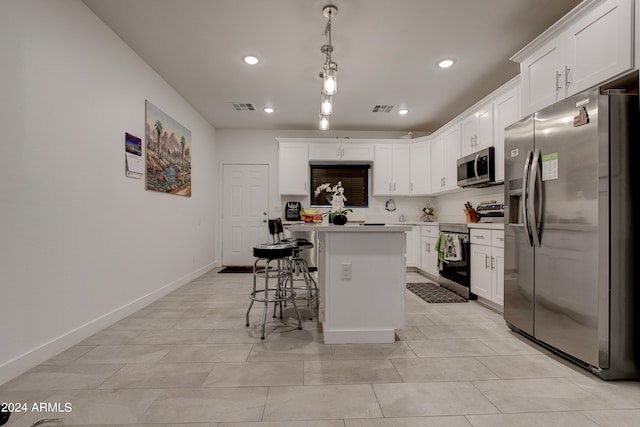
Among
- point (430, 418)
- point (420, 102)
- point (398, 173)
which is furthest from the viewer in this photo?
point (398, 173)

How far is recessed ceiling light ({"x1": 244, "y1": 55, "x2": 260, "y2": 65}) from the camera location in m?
3.30

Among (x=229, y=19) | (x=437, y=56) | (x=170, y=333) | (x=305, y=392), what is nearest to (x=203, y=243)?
(x=170, y=333)

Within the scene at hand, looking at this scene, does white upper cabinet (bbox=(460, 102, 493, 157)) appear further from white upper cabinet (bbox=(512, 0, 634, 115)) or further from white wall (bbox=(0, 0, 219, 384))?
white wall (bbox=(0, 0, 219, 384))

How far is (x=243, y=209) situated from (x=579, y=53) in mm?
5303

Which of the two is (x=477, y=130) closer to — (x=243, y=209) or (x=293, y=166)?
(x=293, y=166)

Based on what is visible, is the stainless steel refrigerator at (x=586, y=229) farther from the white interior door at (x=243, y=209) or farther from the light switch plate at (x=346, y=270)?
the white interior door at (x=243, y=209)

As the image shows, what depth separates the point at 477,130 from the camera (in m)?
3.96

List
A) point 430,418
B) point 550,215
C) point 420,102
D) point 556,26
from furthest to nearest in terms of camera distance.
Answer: point 420,102, point 556,26, point 550,215, point 430,418

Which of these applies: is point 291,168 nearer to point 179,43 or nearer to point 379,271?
point 179,43

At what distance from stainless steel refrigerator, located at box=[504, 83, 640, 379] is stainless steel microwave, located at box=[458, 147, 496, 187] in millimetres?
1350

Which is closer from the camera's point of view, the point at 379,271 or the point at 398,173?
the point at 379,271

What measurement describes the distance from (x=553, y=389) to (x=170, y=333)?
2827 mm

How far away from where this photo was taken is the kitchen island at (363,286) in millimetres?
2373

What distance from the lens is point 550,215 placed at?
7.08 feet
